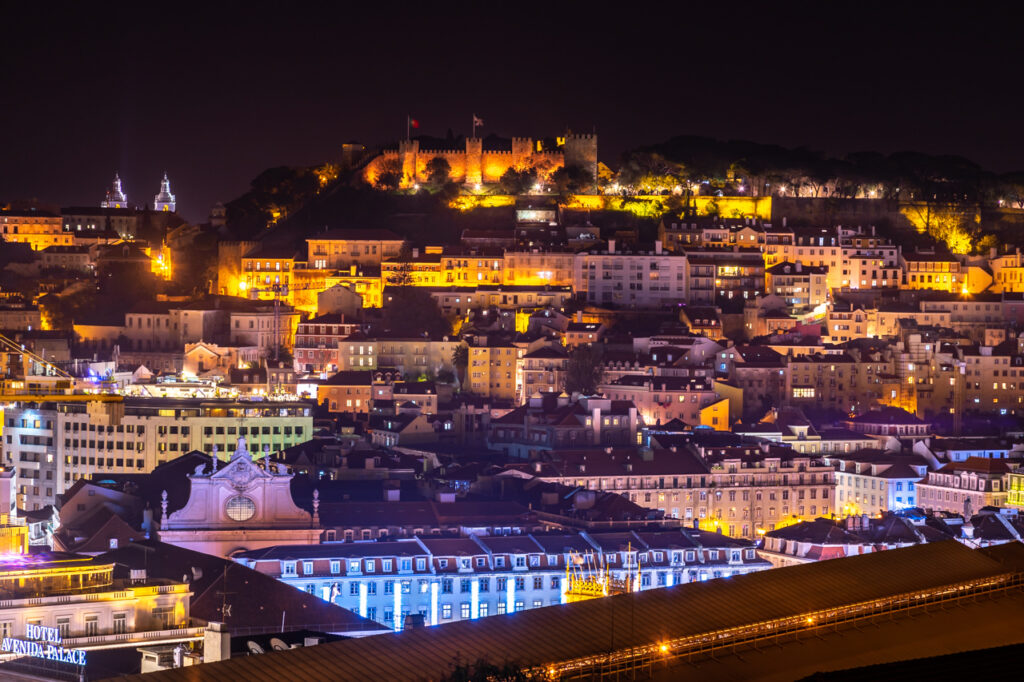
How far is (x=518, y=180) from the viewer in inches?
3413

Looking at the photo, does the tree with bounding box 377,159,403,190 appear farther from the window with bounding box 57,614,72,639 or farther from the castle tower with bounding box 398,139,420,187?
the window with bounding box 57,614,72,639

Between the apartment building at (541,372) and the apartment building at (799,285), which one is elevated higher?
the apartment building at (799,285)

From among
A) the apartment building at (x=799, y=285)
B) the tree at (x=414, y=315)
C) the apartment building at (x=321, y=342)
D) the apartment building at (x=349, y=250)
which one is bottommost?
the apartment building at (x=321, y=342)

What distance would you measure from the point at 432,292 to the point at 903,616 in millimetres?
51089

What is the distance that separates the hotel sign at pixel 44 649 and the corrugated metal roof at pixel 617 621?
12.6ft

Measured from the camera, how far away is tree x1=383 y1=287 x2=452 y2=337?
7404 centimetres

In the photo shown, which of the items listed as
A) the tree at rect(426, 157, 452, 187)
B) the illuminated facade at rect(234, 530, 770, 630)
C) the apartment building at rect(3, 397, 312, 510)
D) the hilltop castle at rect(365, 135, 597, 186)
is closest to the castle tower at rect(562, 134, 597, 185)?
the hilltop castle at rect(365, 135, 597, 186)

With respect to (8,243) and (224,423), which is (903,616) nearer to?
(224,423)

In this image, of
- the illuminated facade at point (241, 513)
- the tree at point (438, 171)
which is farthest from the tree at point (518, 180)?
the illuminated facade at point (241, 513)

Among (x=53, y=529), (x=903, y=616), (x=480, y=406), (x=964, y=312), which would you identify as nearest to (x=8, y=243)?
(x=480, y=406)

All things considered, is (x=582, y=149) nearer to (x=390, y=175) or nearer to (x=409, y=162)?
(x=409, y=162)

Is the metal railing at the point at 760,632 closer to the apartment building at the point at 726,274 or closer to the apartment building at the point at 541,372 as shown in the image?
the apartment building at the point at 541,372

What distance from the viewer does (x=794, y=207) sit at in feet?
286

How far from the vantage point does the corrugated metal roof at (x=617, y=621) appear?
22.5 meters
